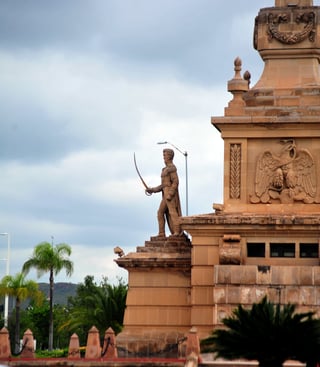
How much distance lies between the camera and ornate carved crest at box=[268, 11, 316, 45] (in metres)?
59.6

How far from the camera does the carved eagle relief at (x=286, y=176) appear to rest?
58.5 metres

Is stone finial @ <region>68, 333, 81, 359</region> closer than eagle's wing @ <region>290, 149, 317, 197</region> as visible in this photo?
Yes

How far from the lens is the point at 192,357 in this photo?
53.0 metres

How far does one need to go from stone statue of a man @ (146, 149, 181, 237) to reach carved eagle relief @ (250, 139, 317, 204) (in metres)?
3.83

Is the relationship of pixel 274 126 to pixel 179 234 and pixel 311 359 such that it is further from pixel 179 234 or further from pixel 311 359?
pixel 311 359

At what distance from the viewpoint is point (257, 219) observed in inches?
2256

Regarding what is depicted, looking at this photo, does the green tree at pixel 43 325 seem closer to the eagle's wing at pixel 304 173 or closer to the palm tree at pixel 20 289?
the palm tree at pixel 20 289

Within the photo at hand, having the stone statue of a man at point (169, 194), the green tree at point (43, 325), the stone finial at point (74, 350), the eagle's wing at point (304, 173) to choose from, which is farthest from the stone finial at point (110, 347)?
the green tree at point (43, 325)

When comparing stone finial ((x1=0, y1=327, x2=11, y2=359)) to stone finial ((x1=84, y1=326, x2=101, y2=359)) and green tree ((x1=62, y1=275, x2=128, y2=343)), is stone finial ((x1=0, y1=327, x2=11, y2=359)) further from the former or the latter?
green tree ((x1=62, y1=275, x2=128, y2=343))

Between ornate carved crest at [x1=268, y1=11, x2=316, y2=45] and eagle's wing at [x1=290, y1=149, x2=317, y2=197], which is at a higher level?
ornate carved crest at [x1=268, y1=11, x2=316, y2=45]

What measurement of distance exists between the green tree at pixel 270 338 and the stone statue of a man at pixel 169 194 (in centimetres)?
1207

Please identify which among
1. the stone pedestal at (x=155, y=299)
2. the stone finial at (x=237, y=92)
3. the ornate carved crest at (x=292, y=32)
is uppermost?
the ornate carved crest at (x=292, y=32)

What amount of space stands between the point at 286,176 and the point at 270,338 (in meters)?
11.1

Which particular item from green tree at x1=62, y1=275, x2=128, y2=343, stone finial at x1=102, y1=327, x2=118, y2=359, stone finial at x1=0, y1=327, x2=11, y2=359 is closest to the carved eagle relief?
stone finial at x1=102, y1=327, x2=118, y2=359
